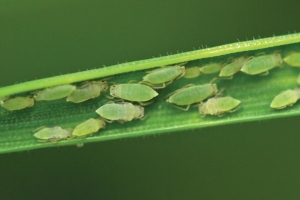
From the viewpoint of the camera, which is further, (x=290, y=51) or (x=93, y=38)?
(x=93, y=38)

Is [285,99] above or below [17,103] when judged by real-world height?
below

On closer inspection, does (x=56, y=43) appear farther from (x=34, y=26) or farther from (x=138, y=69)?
(x=138, y=69)

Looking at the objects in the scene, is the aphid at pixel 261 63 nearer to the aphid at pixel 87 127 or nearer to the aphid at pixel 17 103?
the aphid at pixel 87 127

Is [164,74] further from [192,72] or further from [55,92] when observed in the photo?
[55,92]

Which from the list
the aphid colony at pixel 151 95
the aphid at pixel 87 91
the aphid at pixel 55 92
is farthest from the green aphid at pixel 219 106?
the aphid at pixel 55 92

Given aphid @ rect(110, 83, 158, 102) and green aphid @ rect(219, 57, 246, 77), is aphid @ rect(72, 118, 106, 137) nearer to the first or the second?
aphid @ rect(110, 83, 158, 102)

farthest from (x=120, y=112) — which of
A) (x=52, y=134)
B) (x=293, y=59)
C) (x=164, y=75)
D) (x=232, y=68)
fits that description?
(x=293, y=59)

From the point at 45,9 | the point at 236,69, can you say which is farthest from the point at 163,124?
the point at 45,9
